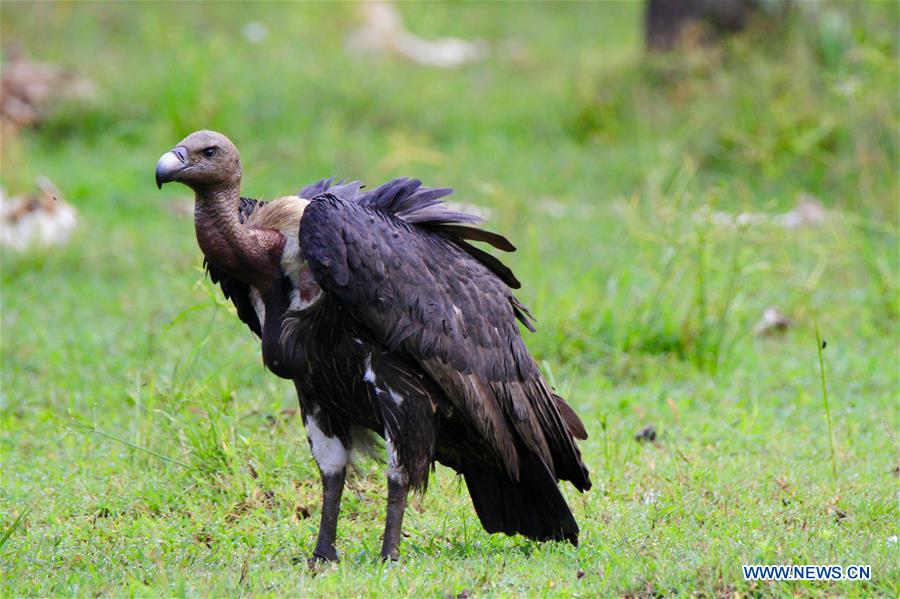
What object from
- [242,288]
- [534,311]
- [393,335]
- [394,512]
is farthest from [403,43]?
[393,335]

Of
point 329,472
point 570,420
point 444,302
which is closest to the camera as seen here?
point 444,302

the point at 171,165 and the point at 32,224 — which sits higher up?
the point at 32,224

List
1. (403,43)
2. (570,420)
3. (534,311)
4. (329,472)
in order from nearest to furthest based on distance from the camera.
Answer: (329,472)
(570,420)
(534,311)
(403,43)

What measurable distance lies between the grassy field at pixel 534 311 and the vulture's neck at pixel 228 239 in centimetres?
97

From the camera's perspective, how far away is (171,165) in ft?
13.0

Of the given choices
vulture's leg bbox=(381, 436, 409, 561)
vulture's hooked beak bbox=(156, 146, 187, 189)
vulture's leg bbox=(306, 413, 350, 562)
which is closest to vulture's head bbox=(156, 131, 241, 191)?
vulture's hooked beak bbox=(156, 146, 187, 189)

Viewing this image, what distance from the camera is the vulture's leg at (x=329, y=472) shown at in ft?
14.6

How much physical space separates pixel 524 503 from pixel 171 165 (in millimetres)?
1680

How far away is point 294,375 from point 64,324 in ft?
12.2

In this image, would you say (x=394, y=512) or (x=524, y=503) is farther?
(x=524, y=503)

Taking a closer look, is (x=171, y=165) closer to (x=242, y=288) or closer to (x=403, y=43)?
(x=242, y=288)

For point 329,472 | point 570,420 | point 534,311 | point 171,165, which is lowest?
point 329,472

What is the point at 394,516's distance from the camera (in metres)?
4.36

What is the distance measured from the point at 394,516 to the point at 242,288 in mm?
908
